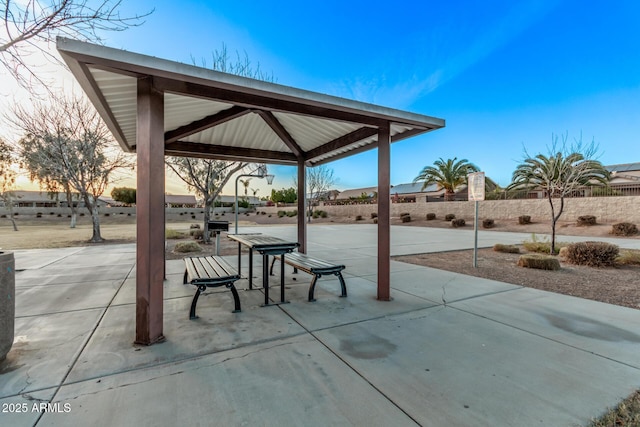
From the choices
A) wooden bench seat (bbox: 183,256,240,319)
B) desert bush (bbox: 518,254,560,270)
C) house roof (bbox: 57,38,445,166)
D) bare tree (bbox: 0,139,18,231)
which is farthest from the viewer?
bare tree (bbox: 0,139,18,231)

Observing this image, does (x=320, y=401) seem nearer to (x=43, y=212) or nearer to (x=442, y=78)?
(x=442, y=78)

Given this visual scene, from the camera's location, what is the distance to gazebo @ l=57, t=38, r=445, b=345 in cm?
259

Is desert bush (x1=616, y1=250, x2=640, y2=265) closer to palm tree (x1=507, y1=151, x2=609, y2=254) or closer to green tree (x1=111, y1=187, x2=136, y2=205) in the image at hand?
palm tree (x1=507, y1=151, x2=609, y2=254)

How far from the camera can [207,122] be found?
450cm

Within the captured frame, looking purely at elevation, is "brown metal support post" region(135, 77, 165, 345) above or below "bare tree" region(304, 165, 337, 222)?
below

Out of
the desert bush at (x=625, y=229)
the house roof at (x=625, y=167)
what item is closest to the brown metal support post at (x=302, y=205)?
the desert bush at (x=625, y=229)

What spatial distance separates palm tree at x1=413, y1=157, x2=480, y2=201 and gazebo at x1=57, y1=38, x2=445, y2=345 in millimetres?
23046

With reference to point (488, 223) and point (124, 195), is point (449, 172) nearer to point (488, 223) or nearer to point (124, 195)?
point (488, 223)

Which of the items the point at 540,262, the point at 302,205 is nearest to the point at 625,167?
the point at 540,262

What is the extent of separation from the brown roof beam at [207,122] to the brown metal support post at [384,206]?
6.64 feet

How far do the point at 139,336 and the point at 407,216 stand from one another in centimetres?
2697

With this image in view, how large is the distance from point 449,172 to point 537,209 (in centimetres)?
736

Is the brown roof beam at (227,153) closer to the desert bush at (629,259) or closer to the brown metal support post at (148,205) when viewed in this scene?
the brown metal support post at (148,205)

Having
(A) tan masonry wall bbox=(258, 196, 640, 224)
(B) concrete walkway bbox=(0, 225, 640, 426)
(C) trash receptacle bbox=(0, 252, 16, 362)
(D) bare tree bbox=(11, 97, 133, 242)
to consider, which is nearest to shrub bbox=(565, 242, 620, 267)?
(B) concrete walkway bbox=(0, 225, 640, 426)
